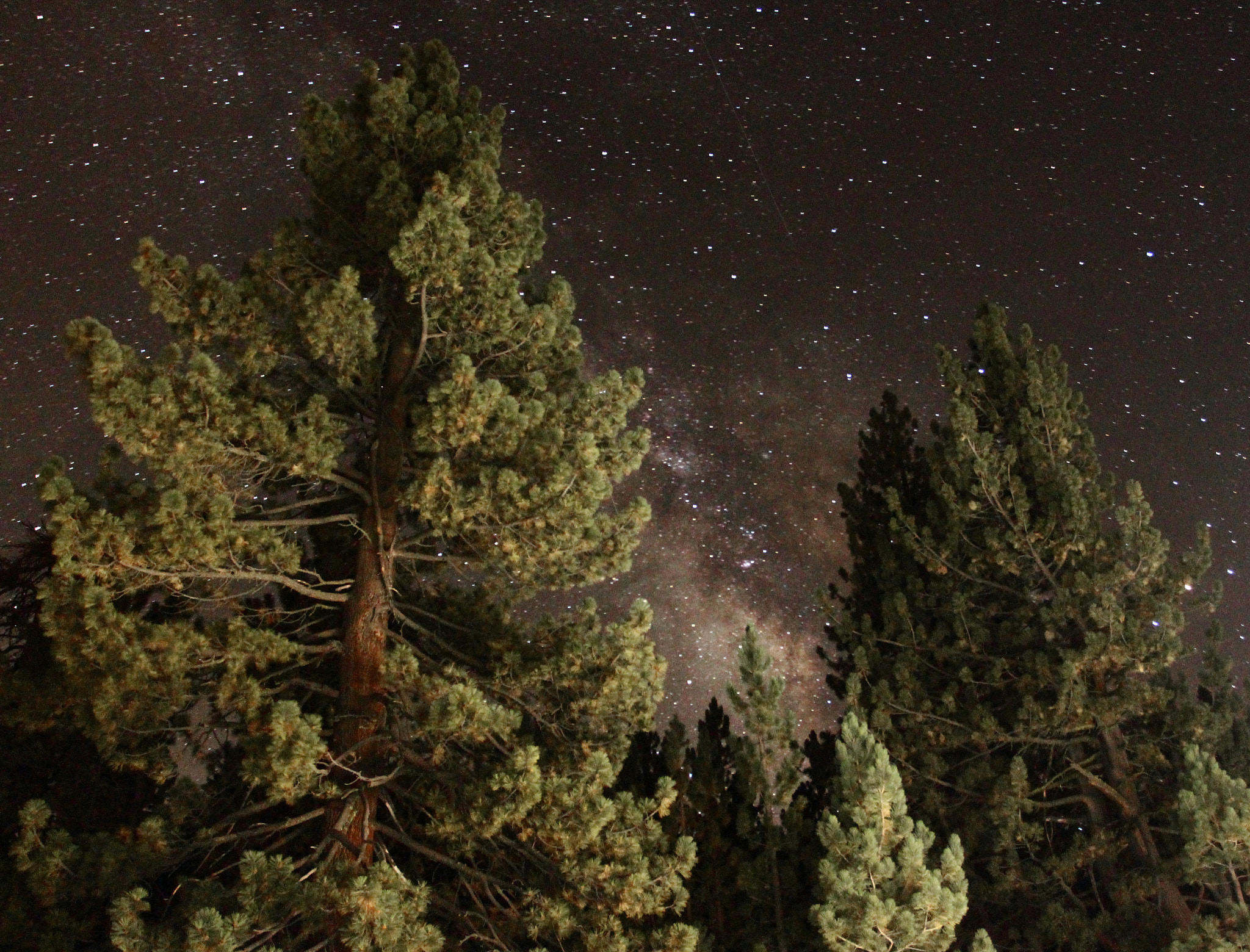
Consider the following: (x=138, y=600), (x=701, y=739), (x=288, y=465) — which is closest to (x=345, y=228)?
(x=288, y=465)

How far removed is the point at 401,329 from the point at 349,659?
3242 millimetres

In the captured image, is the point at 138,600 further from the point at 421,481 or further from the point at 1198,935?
the point at 1198,935

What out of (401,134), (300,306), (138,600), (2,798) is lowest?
(2,798)

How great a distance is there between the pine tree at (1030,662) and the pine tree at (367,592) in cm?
529

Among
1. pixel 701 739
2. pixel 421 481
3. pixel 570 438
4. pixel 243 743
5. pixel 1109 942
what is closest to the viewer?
pixel 243 743

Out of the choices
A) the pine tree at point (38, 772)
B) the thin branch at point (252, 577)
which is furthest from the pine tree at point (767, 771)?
the pine tree at point (38, 772)

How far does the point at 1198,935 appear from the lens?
8922 millimetres

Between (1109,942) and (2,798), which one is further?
(1109,942)

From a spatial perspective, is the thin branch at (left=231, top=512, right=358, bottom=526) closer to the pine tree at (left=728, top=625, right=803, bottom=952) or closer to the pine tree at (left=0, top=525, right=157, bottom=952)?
the pine tree at (left=0, top=525, right=157, bottom=952)

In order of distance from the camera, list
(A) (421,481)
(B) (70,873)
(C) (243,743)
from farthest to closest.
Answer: (A) (421,481)
(C) (243,743)
(B) (70,873)

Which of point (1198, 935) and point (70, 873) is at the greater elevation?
point (70, 873)

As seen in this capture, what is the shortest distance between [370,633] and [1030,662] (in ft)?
26.4

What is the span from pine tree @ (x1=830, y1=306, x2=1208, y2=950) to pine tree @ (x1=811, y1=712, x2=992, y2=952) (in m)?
3.68

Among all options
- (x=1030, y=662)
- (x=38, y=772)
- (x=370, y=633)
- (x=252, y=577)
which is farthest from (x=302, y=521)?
(x=1030, y=662)
